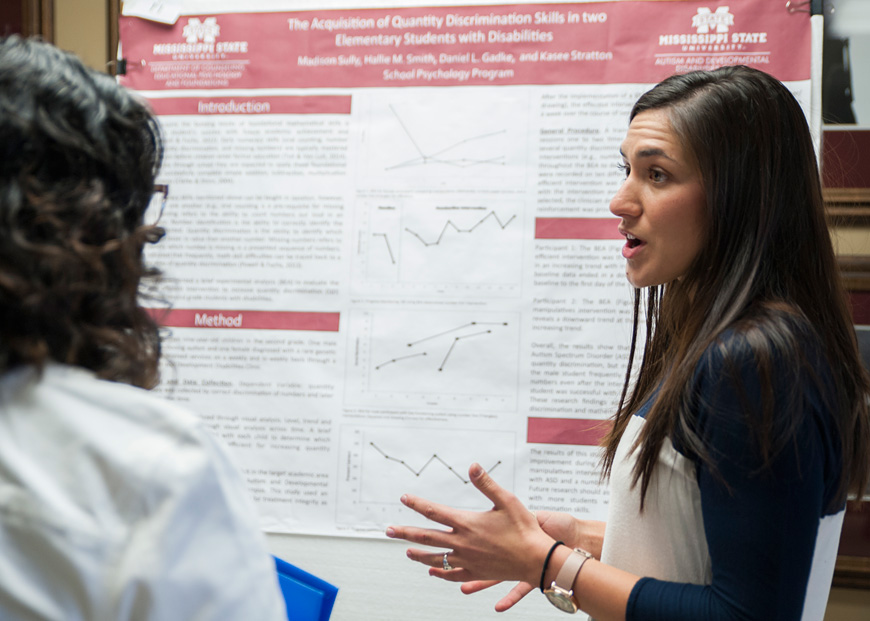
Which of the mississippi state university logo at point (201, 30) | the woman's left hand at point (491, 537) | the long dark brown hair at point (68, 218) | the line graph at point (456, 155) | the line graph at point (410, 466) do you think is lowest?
the line graph at point (410, 466)

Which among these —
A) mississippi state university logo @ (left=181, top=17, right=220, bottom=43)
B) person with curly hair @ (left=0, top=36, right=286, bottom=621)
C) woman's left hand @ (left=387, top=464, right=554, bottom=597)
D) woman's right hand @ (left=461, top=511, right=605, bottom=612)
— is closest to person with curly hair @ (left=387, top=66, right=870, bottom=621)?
woman's left hand @ (left=387, top=464, right=554, bottom=597)

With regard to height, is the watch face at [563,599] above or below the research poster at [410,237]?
below

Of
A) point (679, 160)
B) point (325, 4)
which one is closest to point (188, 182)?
point (325, 4)

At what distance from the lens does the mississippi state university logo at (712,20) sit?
62.0 inches

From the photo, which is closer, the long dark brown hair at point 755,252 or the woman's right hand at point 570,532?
the long dark brown hair at point 755,252

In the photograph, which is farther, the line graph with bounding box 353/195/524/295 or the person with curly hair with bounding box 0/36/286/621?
the line graph with bounding box 353/195/524/295

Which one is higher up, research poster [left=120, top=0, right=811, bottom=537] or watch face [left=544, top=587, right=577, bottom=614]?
research poster [left=120, top=0, right=811, bottom=537]

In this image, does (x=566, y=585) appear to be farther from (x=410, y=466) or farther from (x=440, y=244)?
(x=440, y=244)

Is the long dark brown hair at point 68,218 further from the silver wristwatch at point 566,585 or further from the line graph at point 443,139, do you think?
the line graph at point 443,139

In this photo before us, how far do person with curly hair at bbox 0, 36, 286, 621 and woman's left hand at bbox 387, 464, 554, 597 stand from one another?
472 mm

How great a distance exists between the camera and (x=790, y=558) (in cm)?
79

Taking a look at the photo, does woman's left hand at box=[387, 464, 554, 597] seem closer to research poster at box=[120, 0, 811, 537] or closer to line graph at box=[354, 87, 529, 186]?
research poster at box=[120, 0, 811, 537]

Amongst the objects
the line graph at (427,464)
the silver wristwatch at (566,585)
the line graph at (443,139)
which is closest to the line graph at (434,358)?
the line graph at (427,464)

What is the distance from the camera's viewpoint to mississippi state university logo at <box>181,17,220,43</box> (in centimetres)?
179
